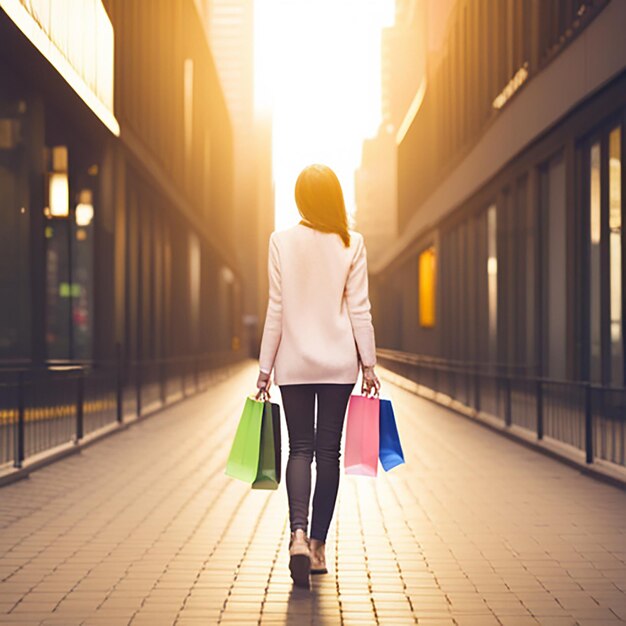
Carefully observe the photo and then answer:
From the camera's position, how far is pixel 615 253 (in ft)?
54.2

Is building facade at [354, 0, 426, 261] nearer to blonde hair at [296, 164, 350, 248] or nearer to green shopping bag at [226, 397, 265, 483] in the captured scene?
blonde hair at [296, 164, 350, 248]

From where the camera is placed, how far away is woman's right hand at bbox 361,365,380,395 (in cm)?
532

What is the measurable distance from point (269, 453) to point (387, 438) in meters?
0.61

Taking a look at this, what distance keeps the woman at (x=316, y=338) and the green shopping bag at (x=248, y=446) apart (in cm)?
13

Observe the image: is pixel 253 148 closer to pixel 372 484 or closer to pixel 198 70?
pixel 198 70

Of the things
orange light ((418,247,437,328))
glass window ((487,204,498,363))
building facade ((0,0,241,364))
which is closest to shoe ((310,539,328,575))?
building facade ((0,0,241,364))

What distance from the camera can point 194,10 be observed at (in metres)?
39.5

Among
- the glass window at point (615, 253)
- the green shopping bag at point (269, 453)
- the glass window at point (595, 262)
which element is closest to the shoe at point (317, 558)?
the green shopping bag at point (269, 453)

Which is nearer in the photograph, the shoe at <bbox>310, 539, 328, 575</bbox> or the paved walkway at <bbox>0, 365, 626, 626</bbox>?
the paved walkway at <bbox>0, 365, 626, 626</bbox>

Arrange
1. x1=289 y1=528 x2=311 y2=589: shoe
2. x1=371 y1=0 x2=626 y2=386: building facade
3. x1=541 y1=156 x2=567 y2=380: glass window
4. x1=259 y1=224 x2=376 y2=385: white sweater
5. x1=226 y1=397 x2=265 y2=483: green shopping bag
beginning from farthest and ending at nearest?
x1=541 y1=156 x2=567 y2=380: glass window → x1=371 y1=0 x2=626 y2=386: building facade → x1=226 y1=397 x2=265 y2=483: green shopping bag → x1=259 y1=224 x2=376 y2=385: white sweater → x1=289 y1=528 x2=311 y2=589: shoe

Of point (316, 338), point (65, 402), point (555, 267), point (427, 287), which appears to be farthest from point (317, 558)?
point (427, 287)

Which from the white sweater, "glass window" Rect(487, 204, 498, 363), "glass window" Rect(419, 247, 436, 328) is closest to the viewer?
the white sweater

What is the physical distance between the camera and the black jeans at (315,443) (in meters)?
5.30

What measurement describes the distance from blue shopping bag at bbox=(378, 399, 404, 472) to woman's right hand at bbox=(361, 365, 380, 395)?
127 millimetres
